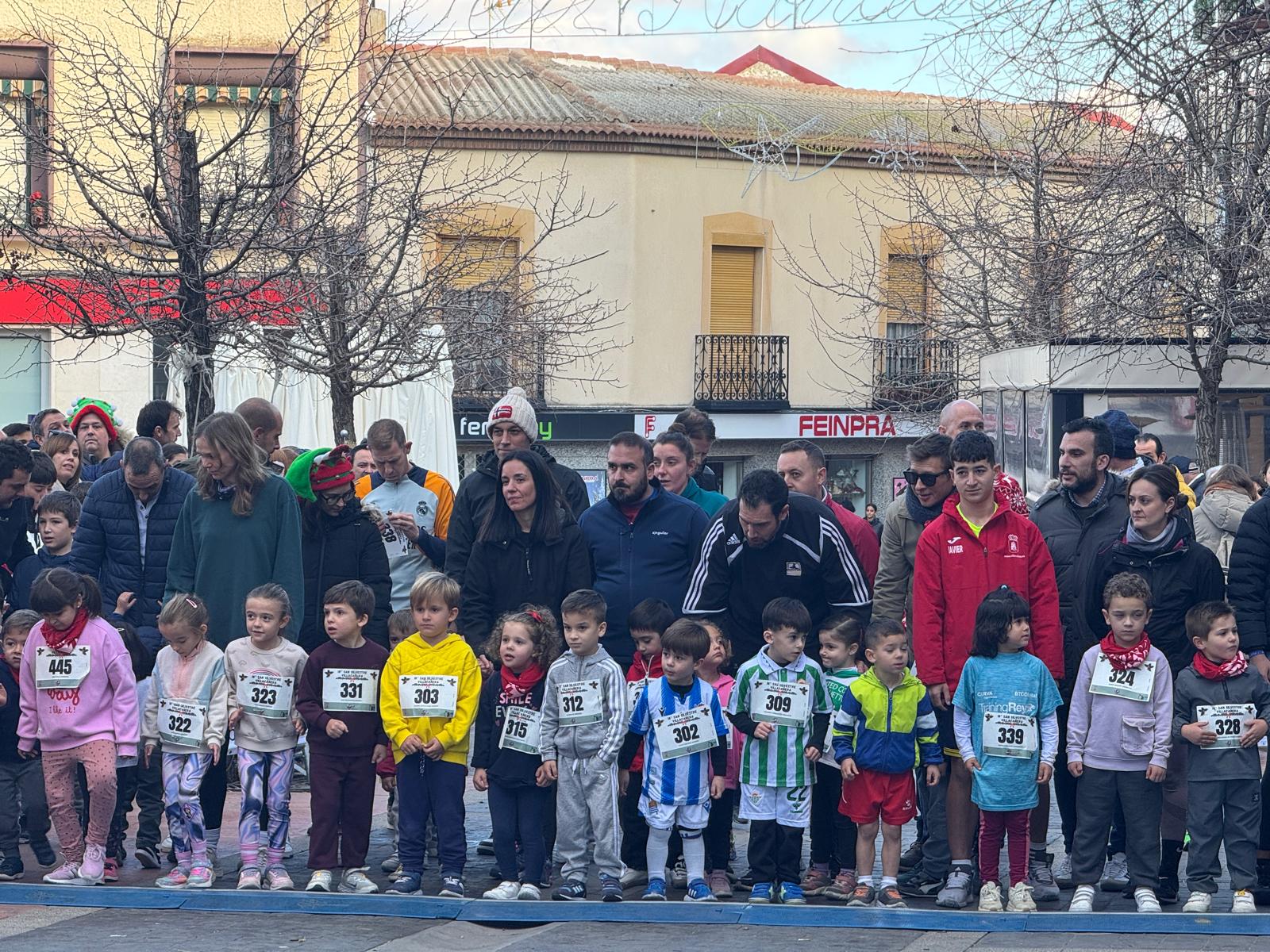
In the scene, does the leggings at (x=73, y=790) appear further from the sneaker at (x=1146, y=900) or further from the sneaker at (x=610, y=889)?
the sneaker at (x=1146, y=900)

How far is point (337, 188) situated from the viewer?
517 inches

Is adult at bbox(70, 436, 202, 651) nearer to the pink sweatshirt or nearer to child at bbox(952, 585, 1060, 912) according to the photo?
the pink sweatshirt

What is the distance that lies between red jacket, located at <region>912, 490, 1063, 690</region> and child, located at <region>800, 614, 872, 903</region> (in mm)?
308

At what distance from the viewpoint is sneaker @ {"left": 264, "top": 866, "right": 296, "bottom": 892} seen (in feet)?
24.6

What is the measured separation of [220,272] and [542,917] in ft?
16.7

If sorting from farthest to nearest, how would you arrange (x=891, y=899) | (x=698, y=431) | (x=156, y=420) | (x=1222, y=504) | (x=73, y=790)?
(x=1222, y=504) < (x=698, y=431) < (x=156, y=420) < (x=73, y=790) < (x=891, y=899)

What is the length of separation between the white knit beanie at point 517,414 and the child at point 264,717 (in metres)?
1.40

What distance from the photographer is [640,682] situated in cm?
773

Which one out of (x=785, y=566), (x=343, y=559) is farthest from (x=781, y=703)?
(x=343, y=559)

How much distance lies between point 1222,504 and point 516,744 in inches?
187

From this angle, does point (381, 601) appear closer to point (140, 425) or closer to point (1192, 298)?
point (140, 425)

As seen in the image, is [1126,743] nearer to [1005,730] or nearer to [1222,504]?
[1005,730]

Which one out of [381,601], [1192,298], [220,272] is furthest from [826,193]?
[381,601]

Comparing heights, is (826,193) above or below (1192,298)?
above
